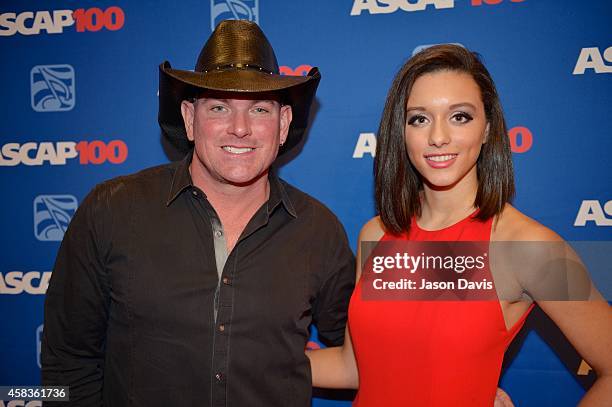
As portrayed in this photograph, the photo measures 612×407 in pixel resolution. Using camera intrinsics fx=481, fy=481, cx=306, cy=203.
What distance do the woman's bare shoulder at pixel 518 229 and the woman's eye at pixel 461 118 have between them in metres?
0.32

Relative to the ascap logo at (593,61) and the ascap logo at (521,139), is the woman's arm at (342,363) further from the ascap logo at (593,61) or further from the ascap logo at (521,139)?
the ascap logo at (593,61)

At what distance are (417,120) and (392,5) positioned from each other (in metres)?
0.71

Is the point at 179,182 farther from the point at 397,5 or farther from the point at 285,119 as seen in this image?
the point at 397,5

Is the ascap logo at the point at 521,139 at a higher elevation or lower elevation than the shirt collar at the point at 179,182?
higher

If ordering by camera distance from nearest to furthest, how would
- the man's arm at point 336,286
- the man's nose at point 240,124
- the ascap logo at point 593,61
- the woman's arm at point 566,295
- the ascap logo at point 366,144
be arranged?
the woman's arm at point 566,295 < the man's nose at point 240,124 < the man's arm at point 336,286 < the ascap logo at point 593,61 < the ascap logo at point 366,144

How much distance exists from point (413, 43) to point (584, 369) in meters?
1.55

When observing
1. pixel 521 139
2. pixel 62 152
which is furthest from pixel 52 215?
pixel 521 139

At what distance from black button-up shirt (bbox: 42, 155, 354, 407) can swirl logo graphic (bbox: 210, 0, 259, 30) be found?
0.81 meters

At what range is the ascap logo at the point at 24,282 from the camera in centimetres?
237

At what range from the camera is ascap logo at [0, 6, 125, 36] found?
7.41 feet

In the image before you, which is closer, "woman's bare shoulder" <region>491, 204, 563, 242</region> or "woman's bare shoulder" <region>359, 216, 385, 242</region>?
"woman's bare shoulder" <region>491, 204, 563, 242</region>

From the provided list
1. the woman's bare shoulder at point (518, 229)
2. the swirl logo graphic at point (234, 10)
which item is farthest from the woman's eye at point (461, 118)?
the swirl logo graphic at point (234, 10)

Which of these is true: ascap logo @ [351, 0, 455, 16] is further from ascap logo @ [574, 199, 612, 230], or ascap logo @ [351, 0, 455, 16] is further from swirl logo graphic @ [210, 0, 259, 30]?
ascap logo @ [574, 199, 612, 230]

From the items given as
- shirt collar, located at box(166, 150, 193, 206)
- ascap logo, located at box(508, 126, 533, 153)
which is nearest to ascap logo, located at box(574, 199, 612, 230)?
ascap logo, located at box(508, 126, 533, 153)
